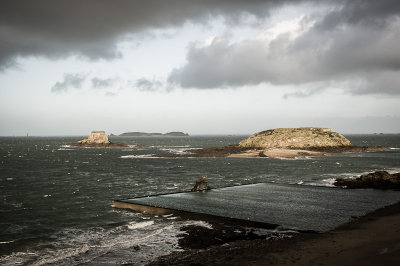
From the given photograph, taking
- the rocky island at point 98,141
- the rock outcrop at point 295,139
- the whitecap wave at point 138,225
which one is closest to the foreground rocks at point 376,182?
the whitecap wave at point 138,225

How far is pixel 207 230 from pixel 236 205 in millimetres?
7365

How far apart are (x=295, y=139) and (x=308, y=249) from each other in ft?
384

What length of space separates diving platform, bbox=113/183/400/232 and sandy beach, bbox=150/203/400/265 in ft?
7.45

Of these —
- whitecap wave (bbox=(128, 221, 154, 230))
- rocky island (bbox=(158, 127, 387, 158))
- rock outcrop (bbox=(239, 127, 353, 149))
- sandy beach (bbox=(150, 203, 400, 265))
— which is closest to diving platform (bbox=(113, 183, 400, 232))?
sandy beach (bbox=(150, 203, 400, 265))

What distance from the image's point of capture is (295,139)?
127125mm

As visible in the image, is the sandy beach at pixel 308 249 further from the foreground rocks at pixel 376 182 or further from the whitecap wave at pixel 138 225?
the foreground rocks at pixel 376 182

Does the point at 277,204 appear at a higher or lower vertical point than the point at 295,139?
lower

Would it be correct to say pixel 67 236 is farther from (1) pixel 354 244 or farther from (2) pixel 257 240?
(1) pixel 354 244

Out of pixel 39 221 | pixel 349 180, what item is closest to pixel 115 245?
pixel 39 221

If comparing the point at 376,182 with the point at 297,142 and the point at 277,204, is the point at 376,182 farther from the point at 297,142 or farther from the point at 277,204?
the point at 297,142

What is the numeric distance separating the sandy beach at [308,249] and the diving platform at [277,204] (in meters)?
2.27

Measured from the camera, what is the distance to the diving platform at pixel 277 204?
21.4 m

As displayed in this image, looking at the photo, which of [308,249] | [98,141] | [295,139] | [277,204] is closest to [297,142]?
[295,139]

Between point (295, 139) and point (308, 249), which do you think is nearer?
point (308, 249)
